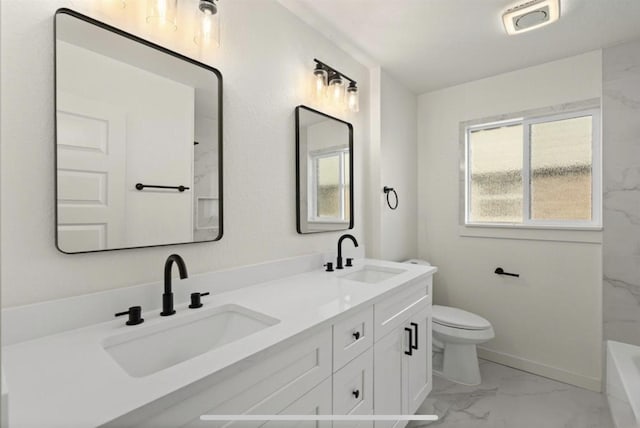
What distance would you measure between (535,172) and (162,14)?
272 cm

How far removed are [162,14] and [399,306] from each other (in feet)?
5.29

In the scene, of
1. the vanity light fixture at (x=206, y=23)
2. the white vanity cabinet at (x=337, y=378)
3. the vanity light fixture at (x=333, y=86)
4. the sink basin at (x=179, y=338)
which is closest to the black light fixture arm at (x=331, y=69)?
the vanity light fixture at (x=333, y=86)

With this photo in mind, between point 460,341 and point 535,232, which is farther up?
point 535,232

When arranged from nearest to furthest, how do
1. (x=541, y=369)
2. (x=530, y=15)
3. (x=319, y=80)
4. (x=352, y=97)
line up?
(x=530, y=15)
(x=319, y=80)
(x=352, y=97)
(x=541, y=369)

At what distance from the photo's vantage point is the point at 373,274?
199 centimetres

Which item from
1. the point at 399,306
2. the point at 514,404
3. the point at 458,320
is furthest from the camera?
the point at 458,320

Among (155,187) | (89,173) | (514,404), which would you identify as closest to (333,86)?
(155,187)

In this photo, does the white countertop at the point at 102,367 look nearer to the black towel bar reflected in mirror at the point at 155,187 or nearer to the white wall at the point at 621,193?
the black towel bar reflected in mirror at the point at 155,187

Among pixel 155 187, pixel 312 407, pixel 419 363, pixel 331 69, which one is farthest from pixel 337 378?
pixel 331 69

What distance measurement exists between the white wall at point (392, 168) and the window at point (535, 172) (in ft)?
1.63

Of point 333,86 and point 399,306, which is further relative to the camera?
point 333,86

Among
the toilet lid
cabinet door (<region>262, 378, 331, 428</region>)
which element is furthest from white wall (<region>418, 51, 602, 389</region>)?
cabinet door (<region>262, 378, 331, 428</region>)

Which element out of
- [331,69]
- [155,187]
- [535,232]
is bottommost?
[535,232]

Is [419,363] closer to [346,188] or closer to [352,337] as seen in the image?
[352,337]
